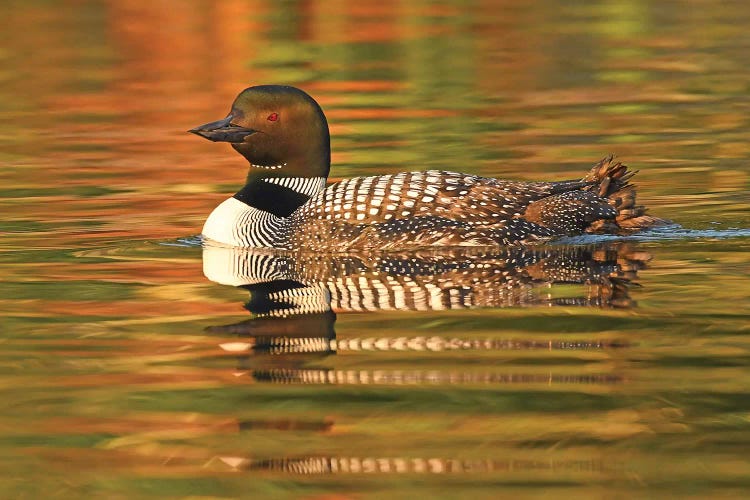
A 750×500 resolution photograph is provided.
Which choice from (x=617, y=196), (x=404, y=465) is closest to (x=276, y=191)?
(x=617, y=196)

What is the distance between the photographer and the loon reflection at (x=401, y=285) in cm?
634

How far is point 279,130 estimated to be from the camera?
904 centimetres

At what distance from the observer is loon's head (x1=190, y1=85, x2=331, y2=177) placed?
29.5 feet

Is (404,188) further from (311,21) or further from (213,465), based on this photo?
(311,21)

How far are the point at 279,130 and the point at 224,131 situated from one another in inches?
12.8

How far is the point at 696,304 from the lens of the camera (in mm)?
6918

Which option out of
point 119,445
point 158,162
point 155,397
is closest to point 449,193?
point 155,397

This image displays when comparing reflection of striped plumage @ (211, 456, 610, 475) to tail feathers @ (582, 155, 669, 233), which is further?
tail feathers @ (582, 155, 669, 233)

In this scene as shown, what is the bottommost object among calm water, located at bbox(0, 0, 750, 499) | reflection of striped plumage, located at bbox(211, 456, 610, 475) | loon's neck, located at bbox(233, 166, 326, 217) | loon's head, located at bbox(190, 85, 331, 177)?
reflection of striped plumage, located at bbox(211, 456, 610, 475)

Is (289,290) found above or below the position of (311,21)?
below

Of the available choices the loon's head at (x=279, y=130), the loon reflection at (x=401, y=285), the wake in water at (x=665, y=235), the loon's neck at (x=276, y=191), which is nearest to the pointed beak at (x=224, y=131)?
the loon's head at (x=279, y=130)

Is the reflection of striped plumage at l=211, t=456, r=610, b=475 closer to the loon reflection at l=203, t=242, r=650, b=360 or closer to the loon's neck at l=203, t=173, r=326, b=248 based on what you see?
the loon reflection at l=203, t=242, r=650, b=360

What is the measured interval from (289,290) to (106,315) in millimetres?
919

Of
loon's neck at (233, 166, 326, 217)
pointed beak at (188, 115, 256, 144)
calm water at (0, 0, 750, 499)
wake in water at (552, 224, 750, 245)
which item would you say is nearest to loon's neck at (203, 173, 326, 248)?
loon's neck at (233, 166, 326, 217)
